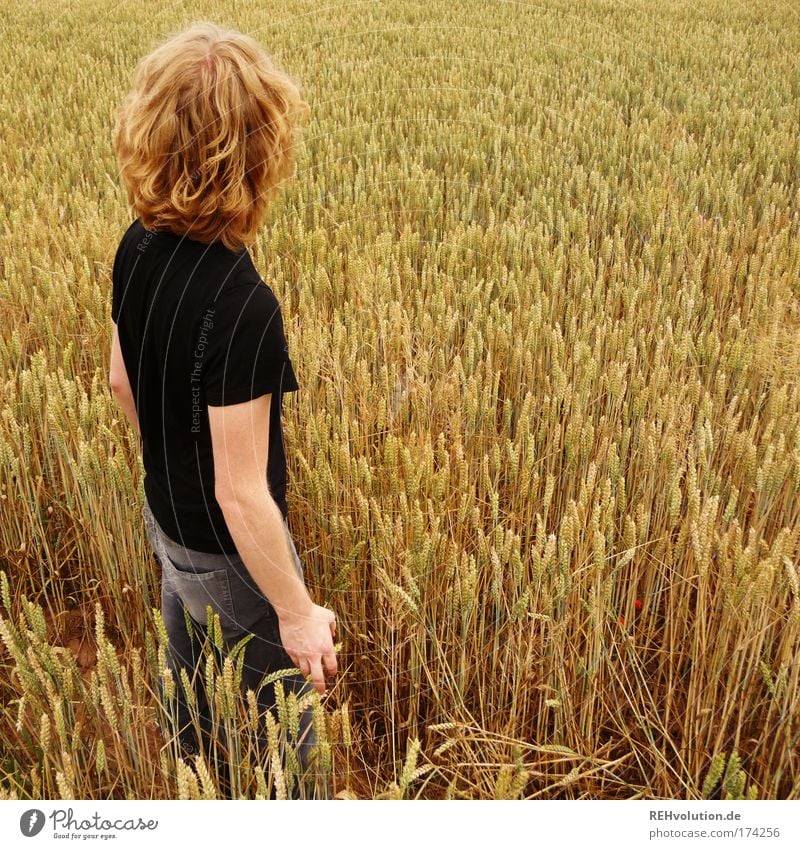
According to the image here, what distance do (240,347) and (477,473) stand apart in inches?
38.6

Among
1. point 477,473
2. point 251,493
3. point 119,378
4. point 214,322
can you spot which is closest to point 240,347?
point 214,322

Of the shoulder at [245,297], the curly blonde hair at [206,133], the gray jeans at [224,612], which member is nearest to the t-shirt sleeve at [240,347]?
the shoulder at [245,297]

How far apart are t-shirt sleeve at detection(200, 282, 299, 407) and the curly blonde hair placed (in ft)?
0.40

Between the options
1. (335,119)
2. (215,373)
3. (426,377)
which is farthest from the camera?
(335,119)

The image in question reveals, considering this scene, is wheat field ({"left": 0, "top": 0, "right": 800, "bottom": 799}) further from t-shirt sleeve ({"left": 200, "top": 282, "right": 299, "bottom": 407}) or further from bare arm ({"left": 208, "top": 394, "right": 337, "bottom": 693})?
t-shirt sleeve ({"left": 200, "top": 282, "right": 299, "bottom": 407})

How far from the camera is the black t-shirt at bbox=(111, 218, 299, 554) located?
100 cm

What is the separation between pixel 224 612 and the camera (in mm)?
1200

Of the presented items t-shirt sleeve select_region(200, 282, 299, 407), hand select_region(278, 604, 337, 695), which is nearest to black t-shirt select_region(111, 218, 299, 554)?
t-shirt sleeve select_region(200, 282, 299, 407)

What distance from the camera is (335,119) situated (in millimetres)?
4223

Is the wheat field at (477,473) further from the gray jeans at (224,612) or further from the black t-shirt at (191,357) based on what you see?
the black t-shirt at (191,357)
